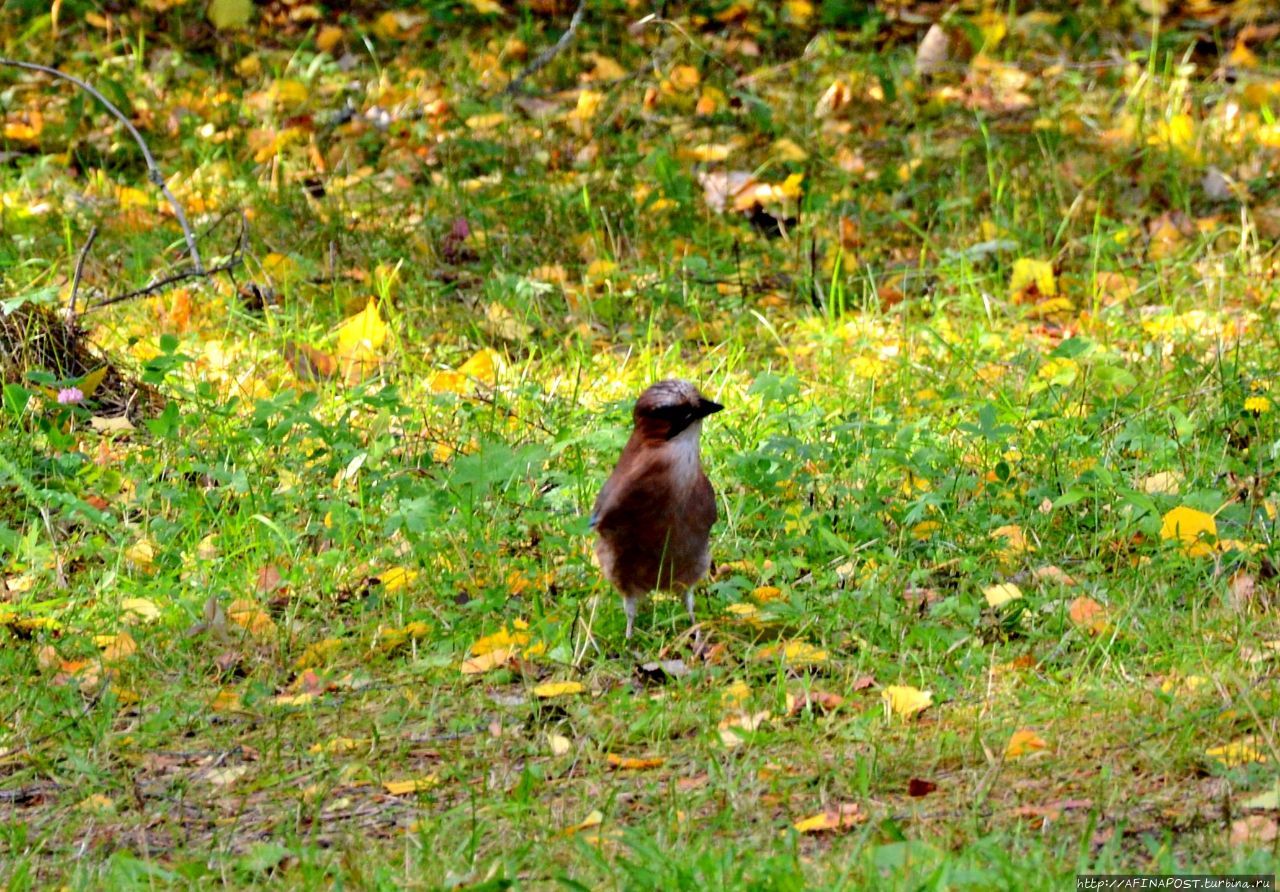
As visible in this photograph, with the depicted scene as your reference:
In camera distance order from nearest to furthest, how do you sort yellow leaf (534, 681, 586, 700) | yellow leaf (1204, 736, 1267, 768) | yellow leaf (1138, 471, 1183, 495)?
1. yellow leaf (1204, 736, 1267, 768)
2. yellow leaf (534, 681, 586, 700)
3. yellow leaf (1138, 471, 1183, 495)

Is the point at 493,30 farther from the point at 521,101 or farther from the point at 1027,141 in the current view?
the point at 1027,141

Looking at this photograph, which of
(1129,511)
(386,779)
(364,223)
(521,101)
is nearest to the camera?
(386,779)

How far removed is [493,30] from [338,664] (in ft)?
21.0

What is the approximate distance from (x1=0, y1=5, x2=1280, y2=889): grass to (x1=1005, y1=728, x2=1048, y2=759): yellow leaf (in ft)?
0.09

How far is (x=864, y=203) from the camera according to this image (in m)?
7.82

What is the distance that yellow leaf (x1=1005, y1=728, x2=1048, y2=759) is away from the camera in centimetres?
357

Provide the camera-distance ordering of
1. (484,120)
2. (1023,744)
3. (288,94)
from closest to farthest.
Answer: (1023,744), (484,120), (288,94)

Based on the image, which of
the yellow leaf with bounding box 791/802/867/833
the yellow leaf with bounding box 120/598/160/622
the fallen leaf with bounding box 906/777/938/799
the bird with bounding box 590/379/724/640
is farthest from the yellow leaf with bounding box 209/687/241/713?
the fallen leaf with bounding box 906/777/938/799

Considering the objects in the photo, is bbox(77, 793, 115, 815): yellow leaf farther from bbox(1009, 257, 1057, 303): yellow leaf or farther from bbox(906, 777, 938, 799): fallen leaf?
bbox(1009, 257, 1057, 303): yellow leaf

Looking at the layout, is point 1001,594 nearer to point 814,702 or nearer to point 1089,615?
point 1089,615

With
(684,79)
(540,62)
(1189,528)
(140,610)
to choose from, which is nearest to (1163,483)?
(1189,528)

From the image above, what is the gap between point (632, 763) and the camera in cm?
370

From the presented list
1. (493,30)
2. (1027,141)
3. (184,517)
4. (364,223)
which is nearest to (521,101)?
(493,30)

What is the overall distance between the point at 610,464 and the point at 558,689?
1.43 meters
